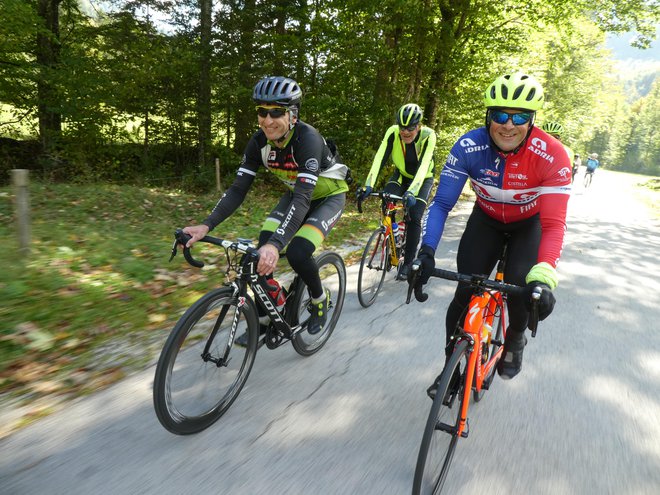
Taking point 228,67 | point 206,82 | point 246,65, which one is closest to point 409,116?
point 246,65

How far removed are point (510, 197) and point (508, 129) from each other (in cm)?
51

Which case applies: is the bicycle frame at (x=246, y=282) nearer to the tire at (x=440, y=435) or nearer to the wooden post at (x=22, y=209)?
the tire at (x=440, y=435)

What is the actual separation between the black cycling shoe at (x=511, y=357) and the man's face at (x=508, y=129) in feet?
4.58

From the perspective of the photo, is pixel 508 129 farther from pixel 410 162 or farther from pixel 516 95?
pixel 410 162

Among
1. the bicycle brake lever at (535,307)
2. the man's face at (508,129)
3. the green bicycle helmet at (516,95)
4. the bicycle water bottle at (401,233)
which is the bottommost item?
the bicycle water bottle at (401,233)

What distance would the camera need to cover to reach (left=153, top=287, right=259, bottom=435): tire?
2457 mm

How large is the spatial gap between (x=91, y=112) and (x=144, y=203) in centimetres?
690

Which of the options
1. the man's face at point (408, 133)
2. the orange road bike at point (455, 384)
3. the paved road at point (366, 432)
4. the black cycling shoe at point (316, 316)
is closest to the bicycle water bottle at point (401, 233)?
the man's face at point (408, 133)

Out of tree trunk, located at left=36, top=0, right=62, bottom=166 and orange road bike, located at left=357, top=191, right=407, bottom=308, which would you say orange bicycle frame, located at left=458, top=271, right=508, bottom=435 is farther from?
tree trunk, located at left=36, top=0, right=62, bottom=166

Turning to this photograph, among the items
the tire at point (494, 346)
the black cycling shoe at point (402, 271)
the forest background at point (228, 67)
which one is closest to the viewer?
the tire at point (494, 346)

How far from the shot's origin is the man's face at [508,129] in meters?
2.48

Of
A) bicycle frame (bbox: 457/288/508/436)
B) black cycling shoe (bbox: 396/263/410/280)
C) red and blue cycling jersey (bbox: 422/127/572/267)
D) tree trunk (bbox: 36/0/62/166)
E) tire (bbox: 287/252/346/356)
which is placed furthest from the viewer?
tree trunk (bbox: 36/0/62/166)

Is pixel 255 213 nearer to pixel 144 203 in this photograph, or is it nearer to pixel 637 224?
pixel 144 203

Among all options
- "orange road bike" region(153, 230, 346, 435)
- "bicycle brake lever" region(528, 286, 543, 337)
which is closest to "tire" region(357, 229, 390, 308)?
"orange road bike" region(153, 230, 346, 435)
